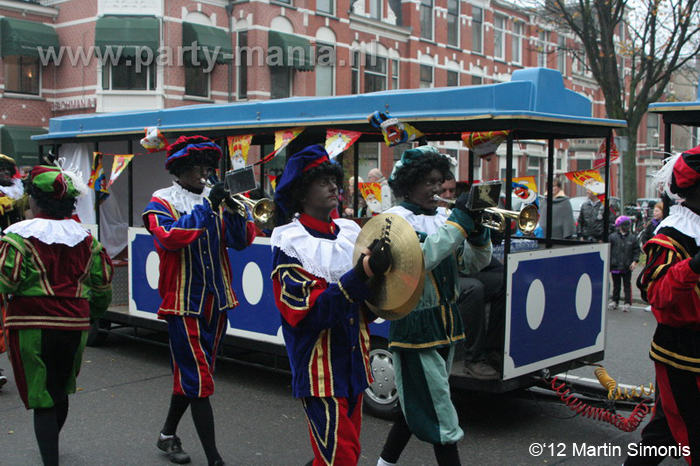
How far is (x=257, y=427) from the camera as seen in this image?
5508mm

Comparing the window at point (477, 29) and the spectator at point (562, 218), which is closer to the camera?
the spectator at point (562, 218)

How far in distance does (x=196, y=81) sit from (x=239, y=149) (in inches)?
696

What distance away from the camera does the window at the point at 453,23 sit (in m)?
31.0

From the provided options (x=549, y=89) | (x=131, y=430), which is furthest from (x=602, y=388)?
(x=131, y=430)

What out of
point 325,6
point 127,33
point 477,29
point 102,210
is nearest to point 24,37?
point 127,33

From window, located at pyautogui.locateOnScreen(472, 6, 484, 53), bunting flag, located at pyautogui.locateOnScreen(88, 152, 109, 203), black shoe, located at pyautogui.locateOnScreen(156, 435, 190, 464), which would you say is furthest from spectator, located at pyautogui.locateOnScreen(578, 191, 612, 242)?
window, located at pyautogui.locateOnScreen(472, 6, 484, 53)

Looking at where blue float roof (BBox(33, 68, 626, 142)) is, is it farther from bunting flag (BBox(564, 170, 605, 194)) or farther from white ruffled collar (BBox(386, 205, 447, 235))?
white ruffled collar (BBox(386, 205, 447, 235))

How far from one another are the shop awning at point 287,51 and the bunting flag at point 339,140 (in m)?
18.5

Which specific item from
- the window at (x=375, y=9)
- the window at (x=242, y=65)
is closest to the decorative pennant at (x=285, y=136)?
the window at (x=242, y=65)

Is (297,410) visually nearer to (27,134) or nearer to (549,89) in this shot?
(549,89)

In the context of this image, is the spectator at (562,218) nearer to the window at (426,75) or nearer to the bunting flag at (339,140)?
the bunting flag at (339,140)

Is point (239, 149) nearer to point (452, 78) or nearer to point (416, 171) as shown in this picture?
point (416, 171)

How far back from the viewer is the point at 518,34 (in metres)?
34.9

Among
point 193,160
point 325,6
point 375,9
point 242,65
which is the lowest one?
point 193,160
